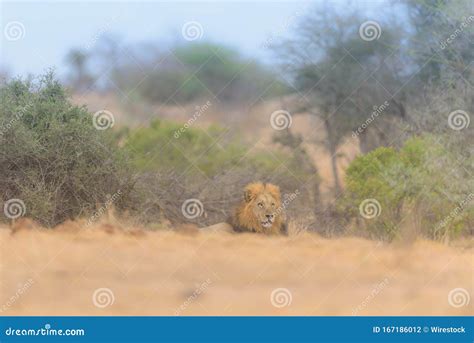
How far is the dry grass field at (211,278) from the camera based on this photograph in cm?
757

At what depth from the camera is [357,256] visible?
366 inches

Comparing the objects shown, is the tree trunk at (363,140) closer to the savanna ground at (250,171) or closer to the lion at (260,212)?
the savanna ground at (250,171)

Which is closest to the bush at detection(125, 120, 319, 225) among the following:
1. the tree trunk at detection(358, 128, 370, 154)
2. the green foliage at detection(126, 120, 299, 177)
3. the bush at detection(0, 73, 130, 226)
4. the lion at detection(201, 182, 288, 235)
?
the green foliage at detection(126, 120, 299, 177)

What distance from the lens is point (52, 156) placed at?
42.3 ft

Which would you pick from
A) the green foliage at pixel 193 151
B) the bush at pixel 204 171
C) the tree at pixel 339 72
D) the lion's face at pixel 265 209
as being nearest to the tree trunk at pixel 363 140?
the tree at pixel 339 72

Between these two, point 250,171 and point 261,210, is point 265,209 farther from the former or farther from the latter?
point 250,171

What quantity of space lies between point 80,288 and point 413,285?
3256 millimetres

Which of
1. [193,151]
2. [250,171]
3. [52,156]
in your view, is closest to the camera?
[52,156]

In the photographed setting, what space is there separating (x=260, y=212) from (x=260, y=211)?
1cm

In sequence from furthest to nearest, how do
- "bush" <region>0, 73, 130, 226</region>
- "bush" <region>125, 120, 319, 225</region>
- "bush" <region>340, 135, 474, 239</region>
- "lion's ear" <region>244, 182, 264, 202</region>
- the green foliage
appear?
the green foliage
"bush" <region>125, 120, 319, 225</region>
"bush" <region>340, 135, 474, 239</region>
"bush" <region>0, 73, 130, 226</region>
"lion's ear" <region>244, 182, 264, 202</region>

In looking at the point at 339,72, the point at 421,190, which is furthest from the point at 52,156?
the point at 339,72

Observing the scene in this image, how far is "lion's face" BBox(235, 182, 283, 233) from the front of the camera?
37.9 ft

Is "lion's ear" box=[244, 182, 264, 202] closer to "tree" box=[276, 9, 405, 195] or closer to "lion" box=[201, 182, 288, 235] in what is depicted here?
"lion" box=[201, 182, 288, 235]

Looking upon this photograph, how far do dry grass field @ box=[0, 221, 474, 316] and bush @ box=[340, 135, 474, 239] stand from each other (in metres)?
3.15
